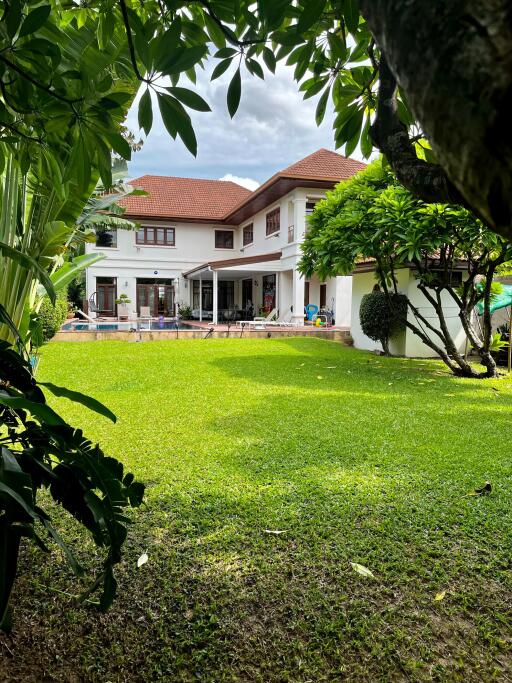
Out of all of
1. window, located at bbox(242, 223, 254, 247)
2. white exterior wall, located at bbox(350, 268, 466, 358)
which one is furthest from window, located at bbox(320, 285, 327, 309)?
white exterior wall, located at bbox(350, 268, 466, 358)

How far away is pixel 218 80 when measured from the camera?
2129 mm

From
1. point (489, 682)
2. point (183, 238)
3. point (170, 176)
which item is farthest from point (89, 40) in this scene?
point (170, 176)

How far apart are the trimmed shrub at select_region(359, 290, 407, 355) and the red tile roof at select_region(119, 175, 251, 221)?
747 inches

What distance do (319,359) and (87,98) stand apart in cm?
1170

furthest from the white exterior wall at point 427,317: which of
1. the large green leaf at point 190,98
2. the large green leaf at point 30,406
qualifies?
the large green leaf at point 30,406

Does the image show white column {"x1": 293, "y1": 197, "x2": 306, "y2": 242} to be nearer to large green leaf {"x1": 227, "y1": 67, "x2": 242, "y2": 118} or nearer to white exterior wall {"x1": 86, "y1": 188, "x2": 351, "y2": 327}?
white exterior wall {"x1": 86, "y1": 188, "x2": 351, "y2": 327}

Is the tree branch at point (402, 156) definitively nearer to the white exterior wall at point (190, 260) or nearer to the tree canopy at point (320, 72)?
the tree canopy at point (320, 72)

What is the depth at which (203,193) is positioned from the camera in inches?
1321

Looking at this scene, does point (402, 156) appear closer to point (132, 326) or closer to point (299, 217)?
point (299, 217)

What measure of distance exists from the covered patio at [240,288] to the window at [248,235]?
94.5 inches

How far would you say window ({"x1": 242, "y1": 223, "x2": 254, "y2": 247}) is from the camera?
30500 millimetres

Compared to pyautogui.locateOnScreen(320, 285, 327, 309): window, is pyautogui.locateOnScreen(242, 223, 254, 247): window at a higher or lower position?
higher

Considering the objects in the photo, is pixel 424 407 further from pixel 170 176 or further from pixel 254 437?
pixel 170 176

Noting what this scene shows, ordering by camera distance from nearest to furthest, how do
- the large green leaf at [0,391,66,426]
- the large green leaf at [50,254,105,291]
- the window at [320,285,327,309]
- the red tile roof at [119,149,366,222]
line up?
the large green leaf at [0,391,66,426], the large green leaf at [50,254,105,291], the red tile roof at [119,149,366,222], the window at [320,285,327,309]
